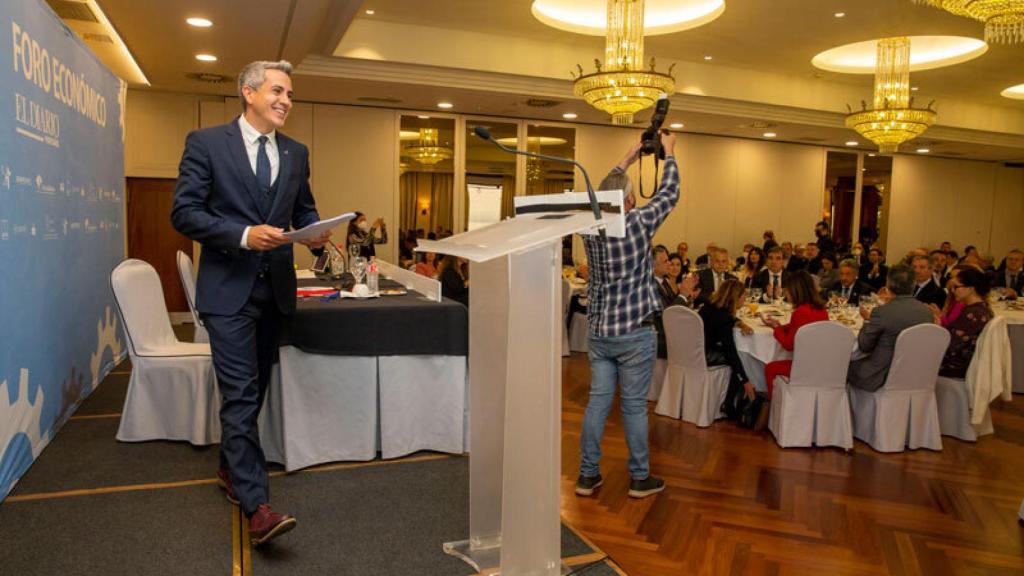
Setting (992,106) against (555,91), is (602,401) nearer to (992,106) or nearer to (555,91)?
(555,91)

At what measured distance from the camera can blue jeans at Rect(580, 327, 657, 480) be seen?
3502mm

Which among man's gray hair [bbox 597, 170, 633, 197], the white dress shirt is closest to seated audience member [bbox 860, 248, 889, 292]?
man's gray hair [bbox 597, 170, 633, 197]

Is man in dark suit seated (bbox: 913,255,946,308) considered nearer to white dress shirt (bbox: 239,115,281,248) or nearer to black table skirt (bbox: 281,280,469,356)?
black table skirt (bbox: 281,280,469,356)

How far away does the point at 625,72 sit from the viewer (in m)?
6.92

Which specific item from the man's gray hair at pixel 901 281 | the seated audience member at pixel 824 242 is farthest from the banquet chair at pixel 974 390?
the seated audience member at pixel 824 242

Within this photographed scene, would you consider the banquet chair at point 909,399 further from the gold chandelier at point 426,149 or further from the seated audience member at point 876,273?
the gold chandelier at point 426,149

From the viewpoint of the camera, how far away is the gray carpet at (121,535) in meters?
2.61

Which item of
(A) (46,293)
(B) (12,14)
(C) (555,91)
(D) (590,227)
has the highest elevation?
(C) (555,91)

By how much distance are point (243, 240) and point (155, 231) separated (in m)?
7.98

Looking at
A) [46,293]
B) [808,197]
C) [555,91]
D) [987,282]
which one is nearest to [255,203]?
[46,293]

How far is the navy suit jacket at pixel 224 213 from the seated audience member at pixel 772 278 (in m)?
4.98

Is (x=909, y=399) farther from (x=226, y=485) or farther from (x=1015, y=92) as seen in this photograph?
(x=1015, y=92)

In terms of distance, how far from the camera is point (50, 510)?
3.10 meters

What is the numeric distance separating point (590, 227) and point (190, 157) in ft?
5.14
